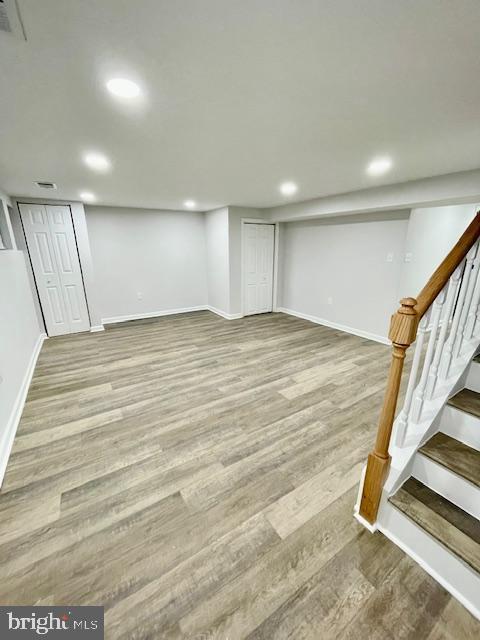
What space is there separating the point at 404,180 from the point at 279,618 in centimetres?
398

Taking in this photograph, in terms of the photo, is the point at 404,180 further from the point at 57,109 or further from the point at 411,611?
the point at 411,611

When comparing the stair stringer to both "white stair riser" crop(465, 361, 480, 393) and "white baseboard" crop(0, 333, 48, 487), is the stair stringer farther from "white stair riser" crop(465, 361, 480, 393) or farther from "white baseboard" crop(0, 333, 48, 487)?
"white baseboard" crop(0, 333, 48, 487)

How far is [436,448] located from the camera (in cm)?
139

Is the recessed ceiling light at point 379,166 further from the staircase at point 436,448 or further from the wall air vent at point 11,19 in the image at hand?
the wall air vent at point 11,19

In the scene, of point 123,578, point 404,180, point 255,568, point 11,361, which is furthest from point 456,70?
point 11,361

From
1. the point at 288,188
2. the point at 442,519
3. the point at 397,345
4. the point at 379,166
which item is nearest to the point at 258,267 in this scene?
the point at 288,188

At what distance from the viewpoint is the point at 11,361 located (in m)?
2.52

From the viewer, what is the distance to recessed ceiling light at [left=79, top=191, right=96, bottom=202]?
377 centimetres

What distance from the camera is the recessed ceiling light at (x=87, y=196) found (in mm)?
3769

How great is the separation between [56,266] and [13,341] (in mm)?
2242

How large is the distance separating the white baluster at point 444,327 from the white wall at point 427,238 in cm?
279

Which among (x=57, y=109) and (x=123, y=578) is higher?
(x=57, y=109)

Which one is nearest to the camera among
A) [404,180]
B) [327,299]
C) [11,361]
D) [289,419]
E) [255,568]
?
[255,568]

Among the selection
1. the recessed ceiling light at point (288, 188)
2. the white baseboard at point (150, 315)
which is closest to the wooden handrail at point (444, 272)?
the recessed ceiling light at point (288, 188)
